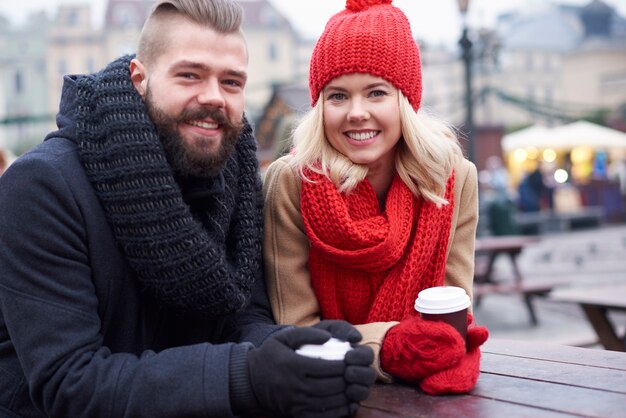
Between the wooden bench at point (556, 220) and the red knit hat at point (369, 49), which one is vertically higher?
the red knit hat at point (369, 49)

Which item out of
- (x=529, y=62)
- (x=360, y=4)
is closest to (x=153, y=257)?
(x=360, y=4)

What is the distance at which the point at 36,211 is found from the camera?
1781mm

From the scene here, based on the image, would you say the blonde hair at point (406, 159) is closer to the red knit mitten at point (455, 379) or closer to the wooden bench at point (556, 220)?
the red knit mitten at point (455, 379)

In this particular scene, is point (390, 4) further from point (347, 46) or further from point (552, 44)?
point (552, 44)

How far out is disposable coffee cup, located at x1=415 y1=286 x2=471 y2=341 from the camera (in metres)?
1.88

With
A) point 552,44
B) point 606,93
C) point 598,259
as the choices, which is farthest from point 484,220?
point 552,44

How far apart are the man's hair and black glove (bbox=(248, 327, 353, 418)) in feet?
3.21

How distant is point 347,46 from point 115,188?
0.95m

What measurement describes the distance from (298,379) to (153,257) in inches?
22.4

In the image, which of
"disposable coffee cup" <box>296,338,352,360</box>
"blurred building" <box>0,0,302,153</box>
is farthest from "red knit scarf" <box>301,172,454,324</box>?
"blurred building" <box>0,0,302,153</box>

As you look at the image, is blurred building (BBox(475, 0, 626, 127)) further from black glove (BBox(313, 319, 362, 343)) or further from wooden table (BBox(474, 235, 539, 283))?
black glove (BBox(313, 319, 362, 343))

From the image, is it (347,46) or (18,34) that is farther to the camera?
(18,34)

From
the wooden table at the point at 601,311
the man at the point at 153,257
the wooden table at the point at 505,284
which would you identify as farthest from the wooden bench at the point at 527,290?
the man at the point at 153,257

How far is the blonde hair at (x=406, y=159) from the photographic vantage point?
2.36 metres
